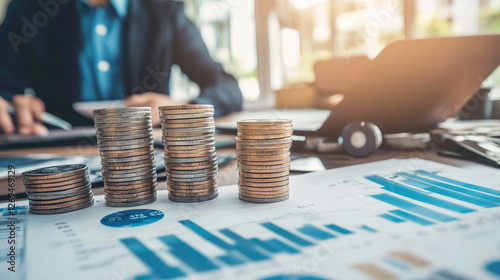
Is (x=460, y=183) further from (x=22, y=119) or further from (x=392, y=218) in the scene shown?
(x=22, y=119)

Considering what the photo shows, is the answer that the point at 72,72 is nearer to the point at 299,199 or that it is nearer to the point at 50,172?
the point at 50,172

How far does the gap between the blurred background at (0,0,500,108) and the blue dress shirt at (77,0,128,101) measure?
48.9 inches

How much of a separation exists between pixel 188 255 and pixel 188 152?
0.29 m

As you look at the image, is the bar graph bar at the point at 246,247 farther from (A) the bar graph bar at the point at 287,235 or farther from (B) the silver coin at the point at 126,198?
(B) the silver coin at the point at 126,198

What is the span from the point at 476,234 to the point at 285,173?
1.08ft

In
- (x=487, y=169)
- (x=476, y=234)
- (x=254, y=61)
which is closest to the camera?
(x=476, y=234)

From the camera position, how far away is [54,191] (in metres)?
0.66

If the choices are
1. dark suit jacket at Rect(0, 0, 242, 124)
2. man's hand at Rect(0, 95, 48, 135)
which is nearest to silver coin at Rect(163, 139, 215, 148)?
man's hand at Rect(0, 95, 48, 135)

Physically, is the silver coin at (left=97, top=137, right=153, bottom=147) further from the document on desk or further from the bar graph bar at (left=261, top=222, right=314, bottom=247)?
the bar graph bar at (left=261, top=222, right=314, bottom=247)

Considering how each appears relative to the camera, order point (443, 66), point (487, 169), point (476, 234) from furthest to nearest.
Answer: point (443, 66), point (487, 169), point (476, 234)

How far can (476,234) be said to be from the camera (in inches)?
17.7

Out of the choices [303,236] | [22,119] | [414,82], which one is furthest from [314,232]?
[22,119]

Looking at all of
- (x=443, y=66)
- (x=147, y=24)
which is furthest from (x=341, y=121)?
(x=147, y=24)

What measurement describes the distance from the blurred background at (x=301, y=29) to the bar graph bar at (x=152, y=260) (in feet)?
10.0
